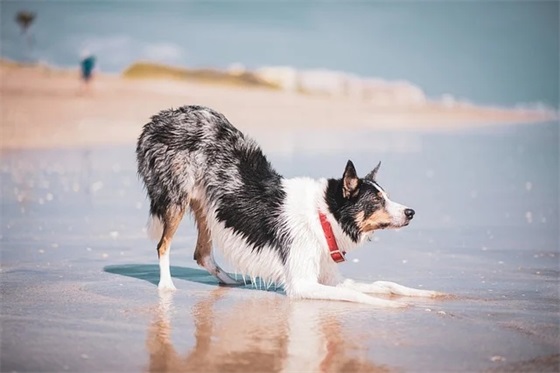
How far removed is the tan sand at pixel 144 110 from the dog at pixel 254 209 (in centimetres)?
998

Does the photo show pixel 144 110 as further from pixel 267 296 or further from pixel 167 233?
pixel 267 296

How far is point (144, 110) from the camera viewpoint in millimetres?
22906

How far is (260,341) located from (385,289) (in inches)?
60.1

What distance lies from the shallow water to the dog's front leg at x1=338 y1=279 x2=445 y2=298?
0.15 meters

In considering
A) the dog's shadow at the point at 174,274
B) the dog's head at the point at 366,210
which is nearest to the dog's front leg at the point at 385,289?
the dog's head at the point at 366,210

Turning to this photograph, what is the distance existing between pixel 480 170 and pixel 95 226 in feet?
23.6

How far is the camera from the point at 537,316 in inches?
206

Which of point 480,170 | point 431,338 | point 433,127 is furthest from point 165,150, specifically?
point 433,127

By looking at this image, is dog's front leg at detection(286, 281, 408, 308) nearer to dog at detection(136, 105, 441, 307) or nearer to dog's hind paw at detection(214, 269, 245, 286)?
dog at detection(136, 105, 441, 307)

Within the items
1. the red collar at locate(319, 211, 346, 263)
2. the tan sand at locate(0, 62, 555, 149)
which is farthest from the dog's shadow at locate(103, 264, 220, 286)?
the tan sand at locate(0, 62, 555, 149)

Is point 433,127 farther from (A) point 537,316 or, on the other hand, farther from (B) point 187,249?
(A) point 537,316

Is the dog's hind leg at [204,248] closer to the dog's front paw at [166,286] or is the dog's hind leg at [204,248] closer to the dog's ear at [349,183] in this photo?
the dog's front paw at [166,286]

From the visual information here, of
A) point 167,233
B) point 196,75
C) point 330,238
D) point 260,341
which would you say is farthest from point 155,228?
point 196,75

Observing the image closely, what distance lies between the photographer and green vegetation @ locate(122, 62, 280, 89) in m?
35.6
